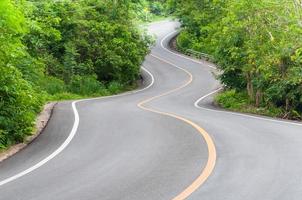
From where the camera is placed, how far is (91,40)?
40.1 meters

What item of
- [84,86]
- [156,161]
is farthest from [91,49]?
[156,161]

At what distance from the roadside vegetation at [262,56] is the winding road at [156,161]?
6.41m

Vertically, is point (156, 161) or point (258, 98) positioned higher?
point (156, 161)

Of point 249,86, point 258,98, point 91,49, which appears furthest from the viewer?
point 91,49

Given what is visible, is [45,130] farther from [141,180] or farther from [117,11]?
[117,11]

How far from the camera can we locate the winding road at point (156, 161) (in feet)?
26.1

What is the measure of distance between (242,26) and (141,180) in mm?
19025

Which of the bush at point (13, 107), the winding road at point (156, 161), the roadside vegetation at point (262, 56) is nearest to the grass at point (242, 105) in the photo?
the roadside vegetation at point (262, 56)

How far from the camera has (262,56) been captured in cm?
2453

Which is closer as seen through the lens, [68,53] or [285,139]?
[285,139]

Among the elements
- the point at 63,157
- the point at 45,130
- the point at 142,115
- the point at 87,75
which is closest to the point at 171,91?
the point at 87,75

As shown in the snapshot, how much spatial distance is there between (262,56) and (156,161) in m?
15.6

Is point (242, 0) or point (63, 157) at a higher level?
point (242, 0)

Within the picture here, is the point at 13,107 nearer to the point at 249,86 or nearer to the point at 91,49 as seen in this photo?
the point at 249,86
